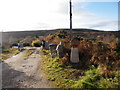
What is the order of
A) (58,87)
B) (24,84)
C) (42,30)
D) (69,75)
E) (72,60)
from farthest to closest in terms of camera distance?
(42,30) → (72,60) → (69,75) → (24,84) → (58,87)

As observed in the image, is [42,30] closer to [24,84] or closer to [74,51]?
[74,51]

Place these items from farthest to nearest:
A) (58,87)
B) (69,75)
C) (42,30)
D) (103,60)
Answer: (42,30), (103,60), (69,75), (58,87)

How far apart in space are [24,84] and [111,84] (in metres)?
3.72

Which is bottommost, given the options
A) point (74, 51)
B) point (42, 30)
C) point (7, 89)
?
point (7, 89)

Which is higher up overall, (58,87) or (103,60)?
(103,60)

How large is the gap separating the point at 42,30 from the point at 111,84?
140ft

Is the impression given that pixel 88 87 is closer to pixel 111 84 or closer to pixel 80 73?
pixel 111 84

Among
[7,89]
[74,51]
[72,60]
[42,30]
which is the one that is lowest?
[7,89]

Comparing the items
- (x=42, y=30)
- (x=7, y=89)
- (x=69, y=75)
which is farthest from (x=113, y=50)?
(x=42, y=30)

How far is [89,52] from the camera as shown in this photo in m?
9.76

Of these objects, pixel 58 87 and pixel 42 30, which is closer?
pixel 58 87

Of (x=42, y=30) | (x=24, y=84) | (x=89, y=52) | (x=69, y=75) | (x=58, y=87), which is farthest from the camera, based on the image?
(x=42, y=30)

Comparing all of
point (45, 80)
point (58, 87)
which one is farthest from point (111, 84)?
point (45, 80)

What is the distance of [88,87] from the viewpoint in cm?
505
